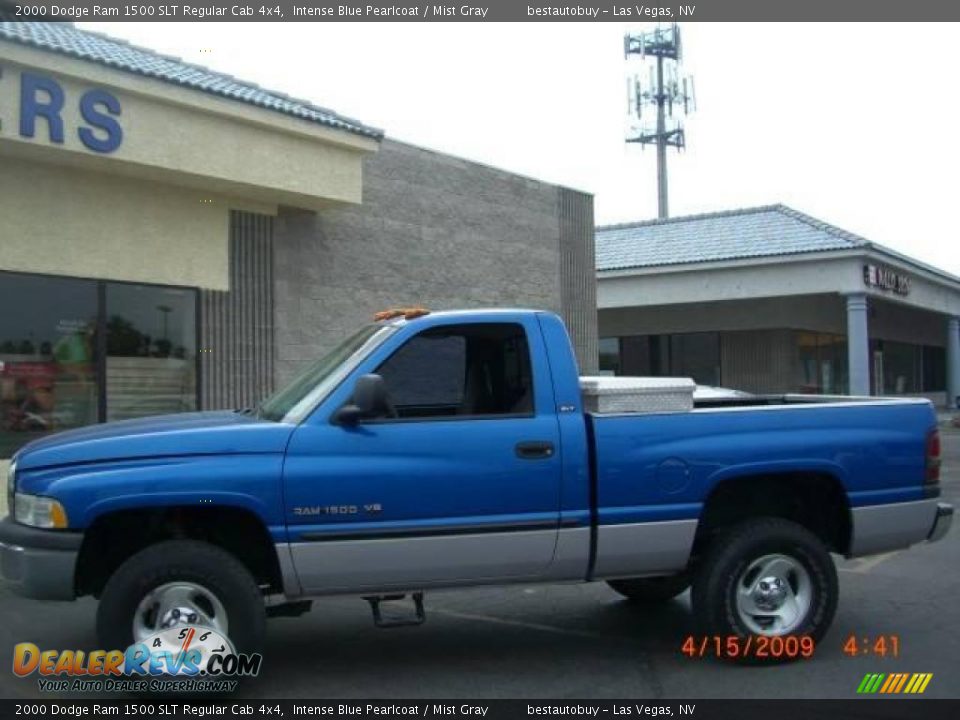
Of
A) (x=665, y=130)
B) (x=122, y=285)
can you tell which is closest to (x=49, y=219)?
(x=122, y=285)

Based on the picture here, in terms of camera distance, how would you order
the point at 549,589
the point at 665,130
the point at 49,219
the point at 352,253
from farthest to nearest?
the point at 665,130, the point at 352,253, the point at 49,219, the point at 549,589

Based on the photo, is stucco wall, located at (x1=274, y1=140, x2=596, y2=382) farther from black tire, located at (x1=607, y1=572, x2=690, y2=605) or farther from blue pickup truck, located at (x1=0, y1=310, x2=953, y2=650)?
blue pickup truck, located at (x1=0, y1=310, x2=953, y2=650)

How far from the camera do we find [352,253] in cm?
1476

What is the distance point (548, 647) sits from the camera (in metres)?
6.36

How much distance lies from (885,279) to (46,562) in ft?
81.6

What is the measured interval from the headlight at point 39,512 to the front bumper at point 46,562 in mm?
40

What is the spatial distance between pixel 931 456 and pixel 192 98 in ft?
29.0

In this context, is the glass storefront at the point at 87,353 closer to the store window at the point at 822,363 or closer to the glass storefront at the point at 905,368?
the store window at the point at 822,363

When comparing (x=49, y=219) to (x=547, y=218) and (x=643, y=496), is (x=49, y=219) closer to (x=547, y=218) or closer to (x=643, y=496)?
(x=643, y=496)

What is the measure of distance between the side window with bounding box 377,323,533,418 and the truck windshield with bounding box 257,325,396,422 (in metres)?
0.17

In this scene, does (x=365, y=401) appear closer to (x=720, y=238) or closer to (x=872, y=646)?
(x=872, y=646)

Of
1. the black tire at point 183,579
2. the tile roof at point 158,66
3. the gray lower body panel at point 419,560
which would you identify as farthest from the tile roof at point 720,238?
the black tire at point 183,579

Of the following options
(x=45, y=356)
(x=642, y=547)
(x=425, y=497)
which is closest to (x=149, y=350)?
(x=45, y=356)
